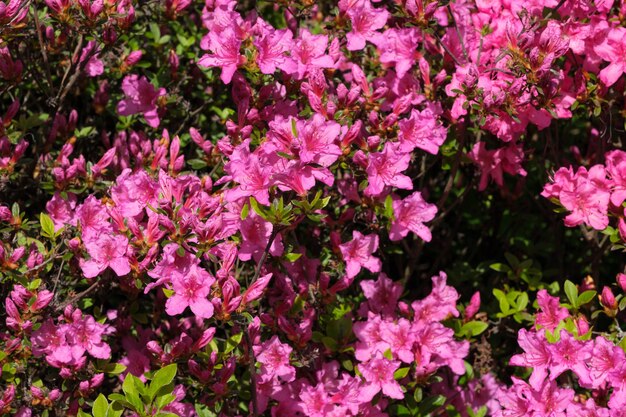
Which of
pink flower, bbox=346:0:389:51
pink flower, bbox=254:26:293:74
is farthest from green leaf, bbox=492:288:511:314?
pink flower, bbox=254:26:293:74

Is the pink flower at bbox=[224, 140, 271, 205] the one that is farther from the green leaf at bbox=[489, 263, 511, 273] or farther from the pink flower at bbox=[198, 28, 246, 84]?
the green leaf at bbox=[489, 263, 511, 273]

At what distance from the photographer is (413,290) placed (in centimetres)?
403

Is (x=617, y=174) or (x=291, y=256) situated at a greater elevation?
(x=291, y=256)

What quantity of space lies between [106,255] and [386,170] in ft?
3.17

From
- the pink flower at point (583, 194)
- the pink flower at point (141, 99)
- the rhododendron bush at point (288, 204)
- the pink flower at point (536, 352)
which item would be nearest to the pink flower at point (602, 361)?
the rhododendron bush at point (288, 204)

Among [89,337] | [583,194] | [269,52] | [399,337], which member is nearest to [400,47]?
[269,52]

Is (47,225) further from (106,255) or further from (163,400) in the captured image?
(163,400)

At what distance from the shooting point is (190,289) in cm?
279

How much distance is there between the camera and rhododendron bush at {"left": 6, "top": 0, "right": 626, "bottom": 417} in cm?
290

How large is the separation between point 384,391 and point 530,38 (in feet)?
4.30

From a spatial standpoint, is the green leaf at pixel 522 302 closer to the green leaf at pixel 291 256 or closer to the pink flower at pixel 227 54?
the green leaf at pixel 291 256

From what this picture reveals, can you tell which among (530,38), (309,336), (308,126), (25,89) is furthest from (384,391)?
(25,89)

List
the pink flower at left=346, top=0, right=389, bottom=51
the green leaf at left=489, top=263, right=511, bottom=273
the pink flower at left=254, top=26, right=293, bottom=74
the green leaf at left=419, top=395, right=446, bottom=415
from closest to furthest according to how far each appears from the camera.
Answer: the pink flower at left=254, top=26, right=293, bottom=74 → the pink flower at left=346, top=0, right=389, bottom=51 → the green leaf at left=419, top=395, right=446, bottom=415 → the green leaf at left=489, top=263, right=511, bottom=273

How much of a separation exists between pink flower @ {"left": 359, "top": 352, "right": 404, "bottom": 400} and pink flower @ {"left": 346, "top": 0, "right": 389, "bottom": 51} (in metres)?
1.13
